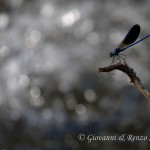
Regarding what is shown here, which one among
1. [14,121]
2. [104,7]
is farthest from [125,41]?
[104,7]

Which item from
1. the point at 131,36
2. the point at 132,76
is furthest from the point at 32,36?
the point at 132,76

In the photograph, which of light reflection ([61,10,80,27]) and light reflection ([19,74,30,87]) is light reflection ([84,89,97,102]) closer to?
light reflection ([19,74,30,87])

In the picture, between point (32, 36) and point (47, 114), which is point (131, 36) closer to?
point (47, 114)

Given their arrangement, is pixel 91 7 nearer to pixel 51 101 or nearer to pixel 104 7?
pixel 104 7

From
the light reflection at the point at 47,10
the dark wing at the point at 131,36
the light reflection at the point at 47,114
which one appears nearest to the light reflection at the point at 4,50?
the light reflection at the point at 47,10

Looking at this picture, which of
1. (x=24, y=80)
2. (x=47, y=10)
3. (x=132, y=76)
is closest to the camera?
(x=132, y=76)

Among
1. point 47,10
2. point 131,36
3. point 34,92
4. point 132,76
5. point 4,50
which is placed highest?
point 47,10

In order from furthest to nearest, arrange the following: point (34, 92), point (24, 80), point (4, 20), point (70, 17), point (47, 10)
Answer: point (4, 20) → point (47, 10) → point (70, 17) → point (24, 80) → point (34, 92)
